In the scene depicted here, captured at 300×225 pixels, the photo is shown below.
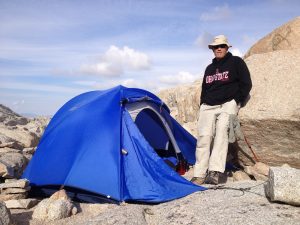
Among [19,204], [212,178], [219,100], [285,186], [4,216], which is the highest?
[219,100]

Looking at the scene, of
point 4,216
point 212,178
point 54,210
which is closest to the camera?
point 4,216

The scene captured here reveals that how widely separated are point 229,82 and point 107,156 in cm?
324

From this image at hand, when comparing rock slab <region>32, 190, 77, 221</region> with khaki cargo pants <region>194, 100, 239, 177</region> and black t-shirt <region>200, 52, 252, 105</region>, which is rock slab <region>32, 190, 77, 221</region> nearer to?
khaki cargo pants <region>194, 100, 239, 177</region>

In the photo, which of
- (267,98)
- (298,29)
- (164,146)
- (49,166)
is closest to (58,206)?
(49,166)

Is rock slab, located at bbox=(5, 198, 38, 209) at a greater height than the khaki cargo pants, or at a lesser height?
lesser

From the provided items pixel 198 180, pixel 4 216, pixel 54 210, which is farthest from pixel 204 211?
pixel 4 216

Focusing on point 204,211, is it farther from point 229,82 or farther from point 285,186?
point 229,82

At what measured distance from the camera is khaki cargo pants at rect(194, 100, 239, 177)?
8117 mm

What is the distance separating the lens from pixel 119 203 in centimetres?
743

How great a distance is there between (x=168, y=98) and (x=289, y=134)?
23.9 m

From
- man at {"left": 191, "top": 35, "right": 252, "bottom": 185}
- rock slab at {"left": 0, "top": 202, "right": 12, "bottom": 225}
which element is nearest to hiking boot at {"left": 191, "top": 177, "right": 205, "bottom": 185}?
man at {"left": 191, "top": 35, "right": 252, "bottom": 185}

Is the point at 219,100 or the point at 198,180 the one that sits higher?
the point at 219,100

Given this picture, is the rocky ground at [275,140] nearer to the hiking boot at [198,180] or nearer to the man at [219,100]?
the man at [219,100]

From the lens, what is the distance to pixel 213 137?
28.5 ft
